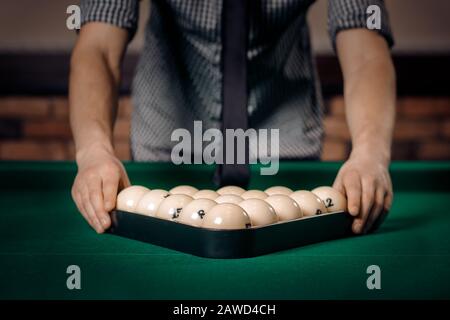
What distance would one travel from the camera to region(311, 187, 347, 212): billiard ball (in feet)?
4.01

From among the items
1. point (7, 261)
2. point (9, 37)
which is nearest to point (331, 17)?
point (7, 261)

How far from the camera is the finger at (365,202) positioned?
3.97 ft

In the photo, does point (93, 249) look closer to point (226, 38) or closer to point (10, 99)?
point (226, 38)

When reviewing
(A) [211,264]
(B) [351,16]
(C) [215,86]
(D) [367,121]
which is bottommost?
(A) [211,264]

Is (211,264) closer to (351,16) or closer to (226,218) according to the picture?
(226,218)

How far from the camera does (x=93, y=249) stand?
3.43 feet

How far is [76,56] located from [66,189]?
42 centimetres

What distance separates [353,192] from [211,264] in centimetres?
45

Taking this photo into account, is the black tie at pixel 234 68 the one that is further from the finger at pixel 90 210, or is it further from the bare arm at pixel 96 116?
the finger at pixel 90 210

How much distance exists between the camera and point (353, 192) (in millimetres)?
1243

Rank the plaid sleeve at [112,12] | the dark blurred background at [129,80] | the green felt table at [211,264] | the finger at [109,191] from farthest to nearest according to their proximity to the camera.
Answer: the dark blurred background at [129,80] → the plaid sleeve at [112,12] → the finger at [109,191] → the green felt table at [211,264]

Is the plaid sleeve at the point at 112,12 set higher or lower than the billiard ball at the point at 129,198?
higher

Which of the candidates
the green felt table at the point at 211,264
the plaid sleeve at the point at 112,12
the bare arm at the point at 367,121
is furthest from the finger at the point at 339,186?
the plaid sleeve at the point at 112,12

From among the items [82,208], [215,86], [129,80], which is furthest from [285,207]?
[129,80]
